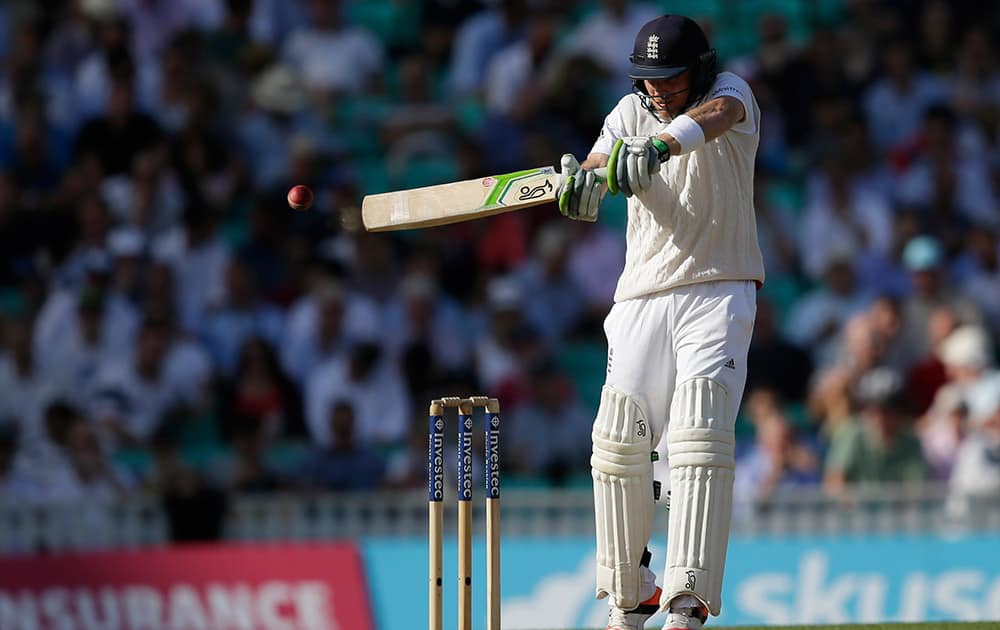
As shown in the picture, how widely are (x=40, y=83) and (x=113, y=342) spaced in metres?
2.28

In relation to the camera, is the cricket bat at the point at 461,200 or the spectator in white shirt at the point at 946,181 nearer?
the cricket bat at the point at 461,200

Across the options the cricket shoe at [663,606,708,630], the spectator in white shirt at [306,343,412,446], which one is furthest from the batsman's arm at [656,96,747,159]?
the spectator in white shirt at [306,343,412,446]

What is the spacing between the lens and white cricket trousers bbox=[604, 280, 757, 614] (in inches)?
219

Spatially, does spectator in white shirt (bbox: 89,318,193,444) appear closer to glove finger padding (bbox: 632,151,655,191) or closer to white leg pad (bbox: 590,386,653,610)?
white leg pad (bbox: 590,386,653,610)

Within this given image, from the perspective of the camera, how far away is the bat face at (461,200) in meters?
5.65

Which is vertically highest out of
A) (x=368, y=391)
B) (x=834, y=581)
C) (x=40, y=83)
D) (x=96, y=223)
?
(x=40, y=83)

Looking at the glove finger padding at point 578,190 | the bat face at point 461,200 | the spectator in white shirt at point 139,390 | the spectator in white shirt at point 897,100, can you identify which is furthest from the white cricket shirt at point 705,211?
the spectator in white shirt at point 897,100

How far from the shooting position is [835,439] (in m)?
9.95

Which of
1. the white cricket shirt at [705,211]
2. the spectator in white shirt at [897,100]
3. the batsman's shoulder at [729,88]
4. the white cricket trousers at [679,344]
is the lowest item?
the white cricket trousers at [679,344]

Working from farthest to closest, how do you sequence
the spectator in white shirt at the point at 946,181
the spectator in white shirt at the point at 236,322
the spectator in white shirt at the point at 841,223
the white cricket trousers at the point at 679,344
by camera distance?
1. the spectator in white shirt at the point at 946,181
2. the spectator in white shirt at the point at 841,223
3. the spectator in white shirt at the point at 236,322
4. the white cricket trousers at the point at 679,344

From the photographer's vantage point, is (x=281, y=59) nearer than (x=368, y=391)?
No

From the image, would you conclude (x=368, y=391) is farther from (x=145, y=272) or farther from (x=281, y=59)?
(x=281, y=59)

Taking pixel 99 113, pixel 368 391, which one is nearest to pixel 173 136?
pixel 99 113

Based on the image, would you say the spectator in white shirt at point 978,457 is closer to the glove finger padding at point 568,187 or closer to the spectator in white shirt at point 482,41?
the spectator in white shirt at point 482,41
